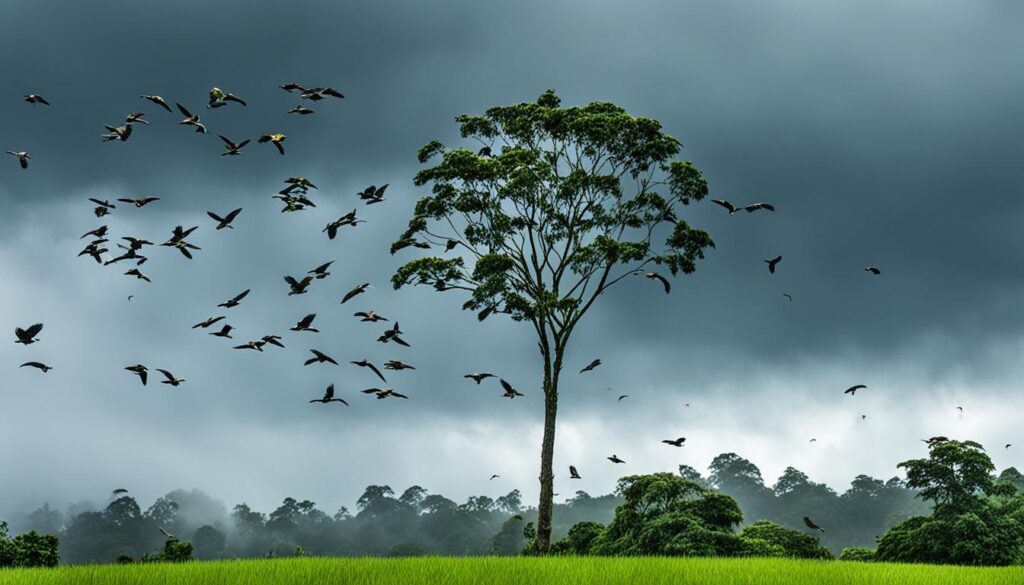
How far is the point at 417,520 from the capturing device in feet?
365

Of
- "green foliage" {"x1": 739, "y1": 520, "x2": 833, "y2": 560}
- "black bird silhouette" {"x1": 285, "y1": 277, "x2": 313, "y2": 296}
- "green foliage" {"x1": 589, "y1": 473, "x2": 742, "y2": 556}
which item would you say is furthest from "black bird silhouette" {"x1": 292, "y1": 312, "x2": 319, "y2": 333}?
"green foliage" {"x1": 739, "y1": 520, "x2": 833, "y2": 560}

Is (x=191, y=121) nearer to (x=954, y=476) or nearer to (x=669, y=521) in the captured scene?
(x=669, y=521)

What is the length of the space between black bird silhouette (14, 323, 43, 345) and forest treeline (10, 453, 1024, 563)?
253 feet

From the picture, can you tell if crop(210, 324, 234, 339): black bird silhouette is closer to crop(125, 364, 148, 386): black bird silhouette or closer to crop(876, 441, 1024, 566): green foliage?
crop(125, 364, 148, 386): black bird silhouette

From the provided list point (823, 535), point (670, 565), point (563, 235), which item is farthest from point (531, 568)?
point (823, 535)

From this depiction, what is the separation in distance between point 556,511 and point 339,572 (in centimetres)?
10807

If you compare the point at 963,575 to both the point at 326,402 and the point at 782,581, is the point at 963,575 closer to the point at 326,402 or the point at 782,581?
the point at 782,581

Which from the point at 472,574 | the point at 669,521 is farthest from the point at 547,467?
the point at 472,574

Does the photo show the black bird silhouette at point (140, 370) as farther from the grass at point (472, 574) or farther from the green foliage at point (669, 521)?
the green foliage at point (669, 521)

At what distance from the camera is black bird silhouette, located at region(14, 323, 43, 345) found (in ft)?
38.5

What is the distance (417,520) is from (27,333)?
104842 mm

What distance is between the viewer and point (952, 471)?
1062 inches

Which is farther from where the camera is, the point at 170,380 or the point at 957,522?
the point at 957,522

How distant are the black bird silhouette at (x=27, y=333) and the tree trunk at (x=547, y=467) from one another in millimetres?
15344
